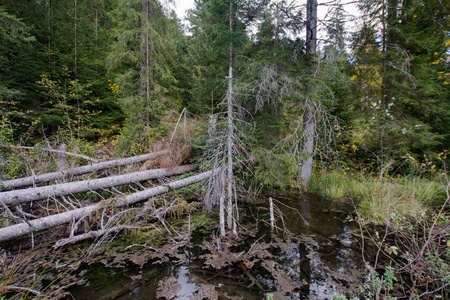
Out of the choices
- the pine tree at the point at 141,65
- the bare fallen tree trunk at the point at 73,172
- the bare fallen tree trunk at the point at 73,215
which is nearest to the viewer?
the bare fallen tree trunk at the point at 73,215

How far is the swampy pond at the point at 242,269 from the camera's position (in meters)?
2.60

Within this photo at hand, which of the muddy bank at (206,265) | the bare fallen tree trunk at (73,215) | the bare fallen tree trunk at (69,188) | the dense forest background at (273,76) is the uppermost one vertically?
the dense forest background at (273,76)

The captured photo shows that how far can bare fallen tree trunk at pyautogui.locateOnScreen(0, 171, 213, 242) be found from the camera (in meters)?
3.19

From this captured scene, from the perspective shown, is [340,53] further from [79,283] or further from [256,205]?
[79,283]

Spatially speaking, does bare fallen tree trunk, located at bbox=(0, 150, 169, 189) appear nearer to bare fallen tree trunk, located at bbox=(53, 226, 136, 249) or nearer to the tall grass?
bare fallen tree trunk, located at bbox=(53, 226, 136, 249)

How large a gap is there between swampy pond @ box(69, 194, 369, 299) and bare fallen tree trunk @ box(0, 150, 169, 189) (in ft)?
9.91

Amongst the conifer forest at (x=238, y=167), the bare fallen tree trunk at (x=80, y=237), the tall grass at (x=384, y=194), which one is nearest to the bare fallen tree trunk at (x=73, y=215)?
the conifer forest at (x=238, y=167)

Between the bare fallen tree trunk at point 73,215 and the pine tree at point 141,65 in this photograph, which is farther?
the pine tree at point 141,65

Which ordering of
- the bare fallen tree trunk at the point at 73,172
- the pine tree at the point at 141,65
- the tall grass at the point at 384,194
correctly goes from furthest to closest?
the pine tree at the point at 141,65 → the bare fallen tree trunk at the point at 73,172 → the tall grass at the point at 384,194

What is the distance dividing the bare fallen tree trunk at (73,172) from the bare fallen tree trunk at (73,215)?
1.41 metres

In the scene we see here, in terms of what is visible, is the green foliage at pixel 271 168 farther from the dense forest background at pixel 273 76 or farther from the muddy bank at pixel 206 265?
the muddy bank at pixel 206 265

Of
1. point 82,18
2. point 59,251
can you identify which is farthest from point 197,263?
point 82,18

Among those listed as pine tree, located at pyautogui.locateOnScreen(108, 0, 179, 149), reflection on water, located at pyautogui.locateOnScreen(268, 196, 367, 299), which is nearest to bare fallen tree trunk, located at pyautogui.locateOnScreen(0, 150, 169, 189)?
pine tree, located at pyautogui.locateOnScreen(108, 0, 179, 149)

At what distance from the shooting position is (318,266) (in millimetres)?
3121
